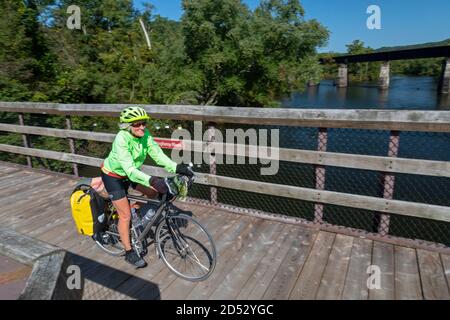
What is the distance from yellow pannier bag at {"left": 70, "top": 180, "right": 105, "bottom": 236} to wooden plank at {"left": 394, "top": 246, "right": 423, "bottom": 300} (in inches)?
127

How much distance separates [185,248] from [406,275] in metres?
2.27

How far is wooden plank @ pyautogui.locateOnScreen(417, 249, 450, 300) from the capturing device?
3.05 meters

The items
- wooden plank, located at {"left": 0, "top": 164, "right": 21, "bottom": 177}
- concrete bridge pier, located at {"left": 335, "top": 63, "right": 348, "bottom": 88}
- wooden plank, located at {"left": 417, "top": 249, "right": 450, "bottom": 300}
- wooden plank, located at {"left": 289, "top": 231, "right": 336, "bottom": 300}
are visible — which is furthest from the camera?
concrete bridge pier, located at {"left": 335, "top": 63, "right": 348, "bottom": 88}

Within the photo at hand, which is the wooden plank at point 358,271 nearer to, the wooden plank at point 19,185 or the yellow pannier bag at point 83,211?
the yellow pannier bag at point 83,211

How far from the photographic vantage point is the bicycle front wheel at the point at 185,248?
347 centimetres

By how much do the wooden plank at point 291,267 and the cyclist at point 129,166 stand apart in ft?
4.58

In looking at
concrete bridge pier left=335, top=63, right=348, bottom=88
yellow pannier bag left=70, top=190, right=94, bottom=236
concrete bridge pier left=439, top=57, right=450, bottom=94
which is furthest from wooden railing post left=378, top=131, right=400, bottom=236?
concrete bridge pier left=335, top=63, right=348, bottom=88

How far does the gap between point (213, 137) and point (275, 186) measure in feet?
3.80

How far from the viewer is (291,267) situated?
3.58 m

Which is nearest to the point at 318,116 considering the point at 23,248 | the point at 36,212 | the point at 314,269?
the point at 314,269

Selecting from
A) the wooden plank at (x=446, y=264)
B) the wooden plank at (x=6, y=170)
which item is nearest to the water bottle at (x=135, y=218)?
the wooden plank at (x=446, y=264)

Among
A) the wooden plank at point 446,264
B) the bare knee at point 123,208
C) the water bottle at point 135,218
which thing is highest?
the bare knee at point 123,208

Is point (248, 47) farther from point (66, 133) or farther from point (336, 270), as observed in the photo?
point (336, 270)

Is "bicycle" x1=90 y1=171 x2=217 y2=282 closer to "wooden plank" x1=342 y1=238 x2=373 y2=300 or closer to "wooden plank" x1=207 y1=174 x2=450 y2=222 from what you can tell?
"wooden plank" x1=207 y1=174 x2=450 y2=222
